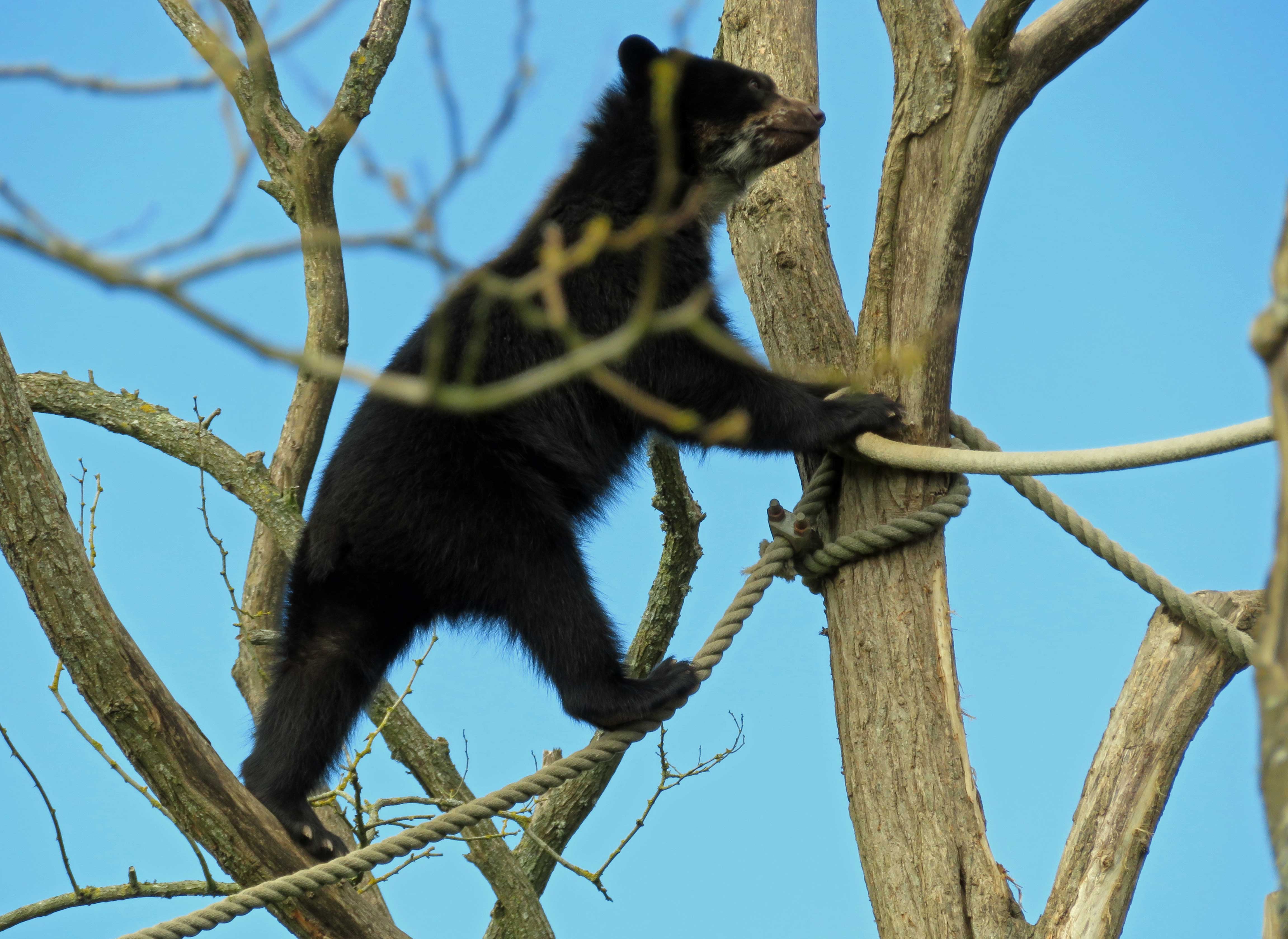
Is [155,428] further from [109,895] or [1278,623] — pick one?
[1278,623]

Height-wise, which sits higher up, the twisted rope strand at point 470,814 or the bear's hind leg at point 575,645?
the bear's hind leg at point 575,645

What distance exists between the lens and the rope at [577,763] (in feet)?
10.1

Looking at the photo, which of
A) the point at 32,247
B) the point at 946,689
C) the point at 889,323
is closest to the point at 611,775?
the point at 946,689

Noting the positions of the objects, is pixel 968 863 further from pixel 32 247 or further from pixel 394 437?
pixel 32 247

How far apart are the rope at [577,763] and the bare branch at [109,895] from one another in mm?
1332

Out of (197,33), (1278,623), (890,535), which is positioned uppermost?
(197,33)

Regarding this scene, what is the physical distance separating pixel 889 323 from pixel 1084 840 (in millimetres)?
1700

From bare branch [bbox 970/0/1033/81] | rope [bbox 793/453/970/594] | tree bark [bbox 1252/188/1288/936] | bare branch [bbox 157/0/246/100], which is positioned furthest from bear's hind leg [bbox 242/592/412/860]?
tree bark [bbox 1252/188/1288/936]

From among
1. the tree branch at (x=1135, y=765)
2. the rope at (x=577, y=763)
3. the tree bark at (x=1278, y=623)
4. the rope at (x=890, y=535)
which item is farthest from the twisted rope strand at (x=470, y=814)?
the tree bark at (x=1278, y=623)

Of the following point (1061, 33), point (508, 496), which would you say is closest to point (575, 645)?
point (508, 496)

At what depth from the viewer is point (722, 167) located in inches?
191

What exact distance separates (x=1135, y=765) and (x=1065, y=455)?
96cm

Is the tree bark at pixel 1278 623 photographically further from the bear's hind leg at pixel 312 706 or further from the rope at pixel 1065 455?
the bear's hind leg at pixel 312 706

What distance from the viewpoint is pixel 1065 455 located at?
3.34m
